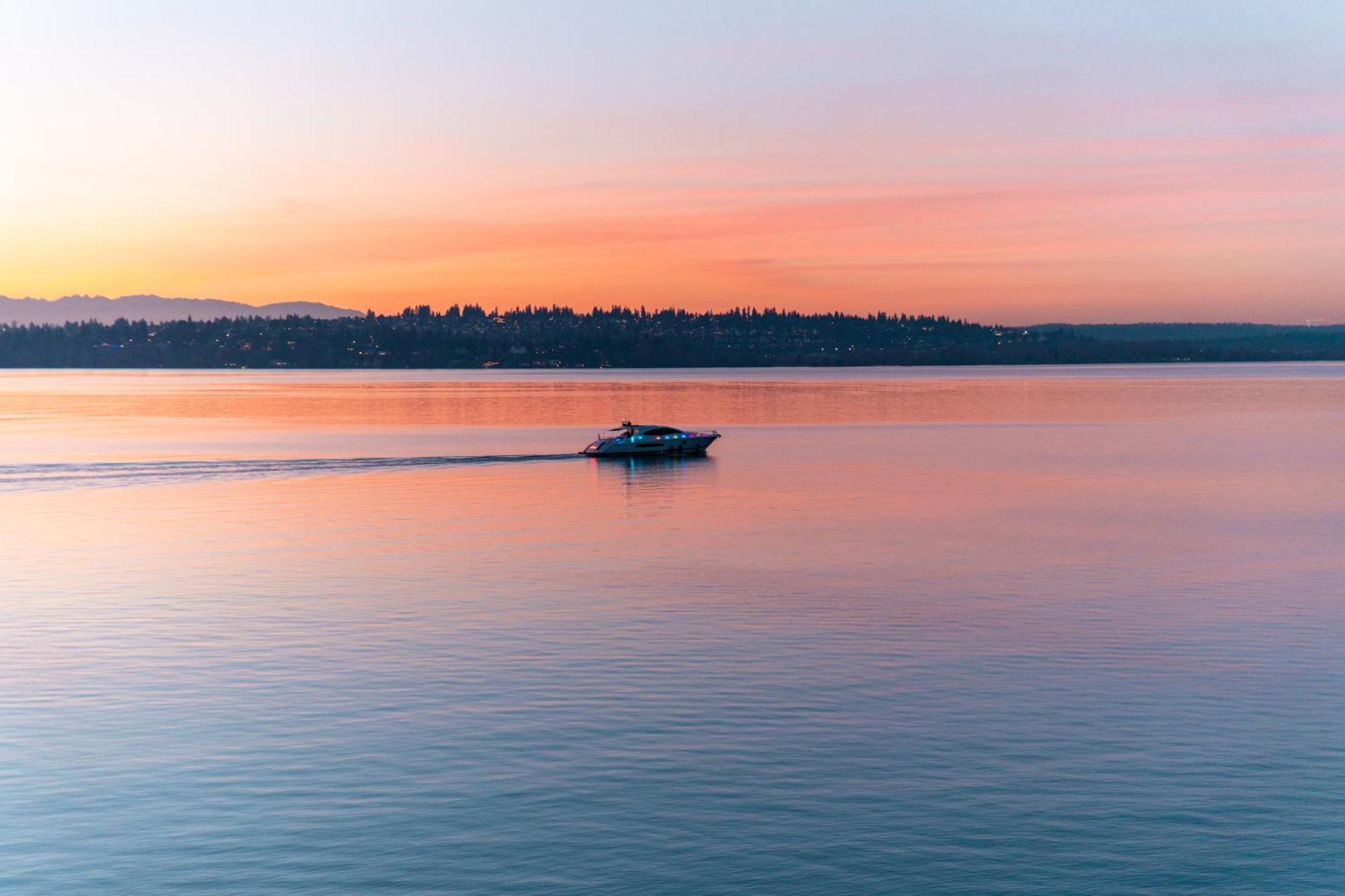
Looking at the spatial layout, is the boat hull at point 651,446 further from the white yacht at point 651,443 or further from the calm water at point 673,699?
the calm water at point 673,699

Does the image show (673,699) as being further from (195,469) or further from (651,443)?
(651,443)

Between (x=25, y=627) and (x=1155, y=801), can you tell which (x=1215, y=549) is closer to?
(x=1155, y=801)

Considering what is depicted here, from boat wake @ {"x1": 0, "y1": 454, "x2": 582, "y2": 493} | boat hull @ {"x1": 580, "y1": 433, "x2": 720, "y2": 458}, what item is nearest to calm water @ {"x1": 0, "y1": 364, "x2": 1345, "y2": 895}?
boat wake @ {"x1": 0, "y1": 454, "x2": 582, "y2": 493}

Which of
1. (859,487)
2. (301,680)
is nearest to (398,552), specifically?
(301,680)

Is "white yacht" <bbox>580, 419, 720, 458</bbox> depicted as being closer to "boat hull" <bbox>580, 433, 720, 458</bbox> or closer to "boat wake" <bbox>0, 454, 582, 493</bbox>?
"boat hull" <bbox>580, 433, 720, 458</bbox>

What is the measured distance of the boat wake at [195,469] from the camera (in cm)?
8294

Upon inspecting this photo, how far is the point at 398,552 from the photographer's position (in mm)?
52812

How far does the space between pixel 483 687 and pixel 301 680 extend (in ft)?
14.0

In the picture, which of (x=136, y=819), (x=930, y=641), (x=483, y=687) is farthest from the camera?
(x=930, y=641)

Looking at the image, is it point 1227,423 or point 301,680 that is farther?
point 1227,423

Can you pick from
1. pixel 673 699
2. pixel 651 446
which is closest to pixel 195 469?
pixel 651 446

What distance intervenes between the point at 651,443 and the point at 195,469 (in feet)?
111

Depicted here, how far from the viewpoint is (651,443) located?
108m

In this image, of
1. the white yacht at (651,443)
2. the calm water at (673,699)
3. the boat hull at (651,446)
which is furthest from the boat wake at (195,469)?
the calm water at (673,699)
